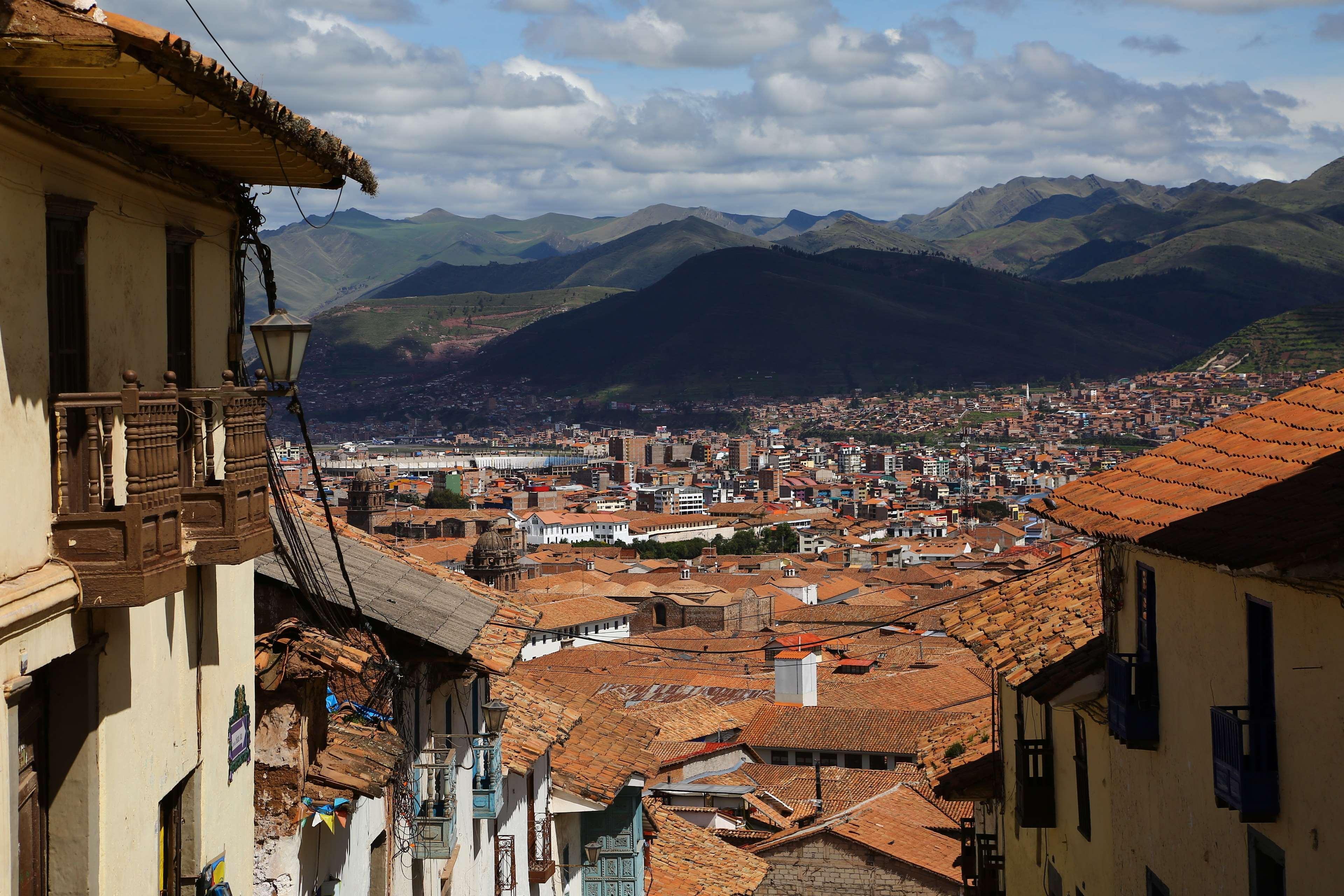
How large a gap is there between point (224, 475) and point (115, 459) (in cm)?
65

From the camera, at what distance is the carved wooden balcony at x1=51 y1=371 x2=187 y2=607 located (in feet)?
17.1

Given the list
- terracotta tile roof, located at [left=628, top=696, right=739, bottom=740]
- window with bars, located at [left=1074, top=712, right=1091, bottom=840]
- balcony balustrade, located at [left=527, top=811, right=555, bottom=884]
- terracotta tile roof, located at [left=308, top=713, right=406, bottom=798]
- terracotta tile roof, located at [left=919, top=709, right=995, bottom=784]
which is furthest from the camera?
terracotta tile roof, located at [left=628, top=696, right=739, bottom=740]

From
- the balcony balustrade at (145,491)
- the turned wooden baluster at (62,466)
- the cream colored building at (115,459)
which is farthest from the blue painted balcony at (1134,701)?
the turned wooden baluster at (62,466)

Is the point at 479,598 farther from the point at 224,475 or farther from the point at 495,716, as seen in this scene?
the point at 224,475

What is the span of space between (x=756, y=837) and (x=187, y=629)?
26627 mm

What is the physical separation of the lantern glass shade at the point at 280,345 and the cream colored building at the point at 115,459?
0.37 m

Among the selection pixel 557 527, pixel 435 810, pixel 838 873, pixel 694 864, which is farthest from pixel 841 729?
pixel 557 527

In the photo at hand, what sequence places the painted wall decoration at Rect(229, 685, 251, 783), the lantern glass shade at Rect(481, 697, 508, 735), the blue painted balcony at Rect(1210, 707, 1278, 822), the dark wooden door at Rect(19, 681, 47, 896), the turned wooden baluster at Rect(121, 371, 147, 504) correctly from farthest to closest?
1. the lantern glass shade at Rect(481, 697, 508, 735)
2. the painted wall decoration at Rect(229, 685, 251, 783)
3. the blue painted balcony at Rect(1210, 707, 1278, 822)
4. the turned wooden baluster at Rect(121, 371, 147, 504)
5. the dark wooden door at Rect(19, 681, 47, 896)

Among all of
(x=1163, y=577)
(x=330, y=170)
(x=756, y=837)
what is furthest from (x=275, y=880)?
(x=756, y=837)

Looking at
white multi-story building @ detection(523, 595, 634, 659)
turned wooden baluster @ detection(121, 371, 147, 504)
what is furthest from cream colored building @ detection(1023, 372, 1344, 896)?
white multi-story building @ detection(523, 595, 634, 659)

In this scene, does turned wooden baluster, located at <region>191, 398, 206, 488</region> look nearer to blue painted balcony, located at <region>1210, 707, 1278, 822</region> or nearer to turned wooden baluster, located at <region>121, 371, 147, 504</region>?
turned wooden baluster, located at <region>121, 371, 147, 504</region>

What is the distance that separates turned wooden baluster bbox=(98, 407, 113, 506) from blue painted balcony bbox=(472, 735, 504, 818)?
956cm

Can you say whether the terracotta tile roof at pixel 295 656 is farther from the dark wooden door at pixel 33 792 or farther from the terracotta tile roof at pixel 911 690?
the terracotta tile roof at pixel 911 690

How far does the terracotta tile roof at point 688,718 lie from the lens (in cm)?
4491
